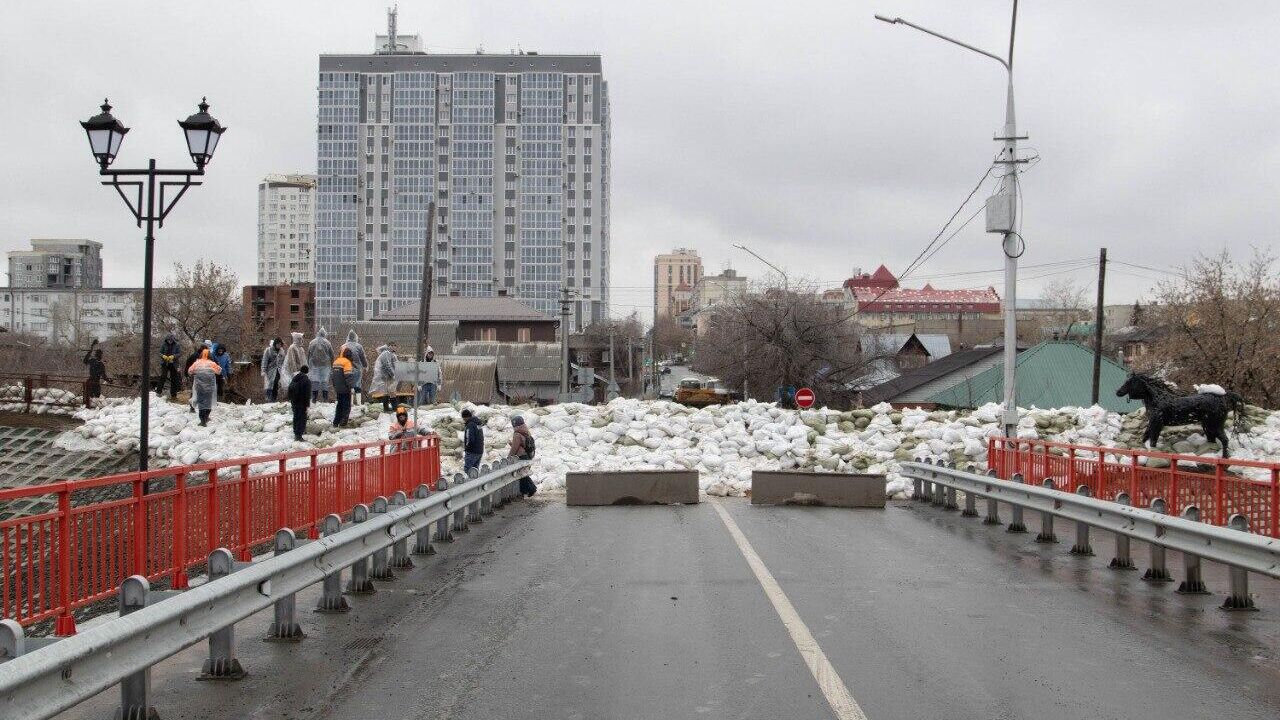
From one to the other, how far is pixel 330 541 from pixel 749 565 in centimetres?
466

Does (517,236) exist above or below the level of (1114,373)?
above

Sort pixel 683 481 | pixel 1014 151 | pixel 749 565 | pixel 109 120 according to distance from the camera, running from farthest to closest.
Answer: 1. pixel 1014 151
2. pixel 683 481
3. pixel 109 120
4. pixel 749 565

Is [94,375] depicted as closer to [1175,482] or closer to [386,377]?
[386,377]

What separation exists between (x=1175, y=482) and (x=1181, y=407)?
11168 millimetres

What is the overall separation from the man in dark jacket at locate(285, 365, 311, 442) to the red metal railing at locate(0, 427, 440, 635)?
13.7m

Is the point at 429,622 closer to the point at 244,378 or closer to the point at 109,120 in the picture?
the point at 109,120

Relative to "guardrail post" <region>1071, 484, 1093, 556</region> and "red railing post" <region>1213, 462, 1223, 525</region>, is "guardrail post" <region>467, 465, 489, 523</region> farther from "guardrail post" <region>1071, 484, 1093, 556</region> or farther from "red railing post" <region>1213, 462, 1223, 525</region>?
"red railing post" <region>1213, 462, 1223, 525</region>

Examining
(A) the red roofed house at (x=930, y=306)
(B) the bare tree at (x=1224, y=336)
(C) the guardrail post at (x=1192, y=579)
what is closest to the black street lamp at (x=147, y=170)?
(C) the guardrail post at (x=1192, y=579)

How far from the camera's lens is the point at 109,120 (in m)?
17.1

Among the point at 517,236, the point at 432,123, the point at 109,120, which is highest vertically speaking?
the point at 432,123

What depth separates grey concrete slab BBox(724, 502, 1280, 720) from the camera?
21.2 feet

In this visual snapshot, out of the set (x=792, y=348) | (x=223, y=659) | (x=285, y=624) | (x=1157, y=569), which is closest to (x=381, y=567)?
(x=285, y=624)

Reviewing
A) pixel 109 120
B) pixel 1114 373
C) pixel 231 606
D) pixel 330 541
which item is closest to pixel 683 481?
pixel 109 120

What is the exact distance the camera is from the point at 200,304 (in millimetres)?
68438
